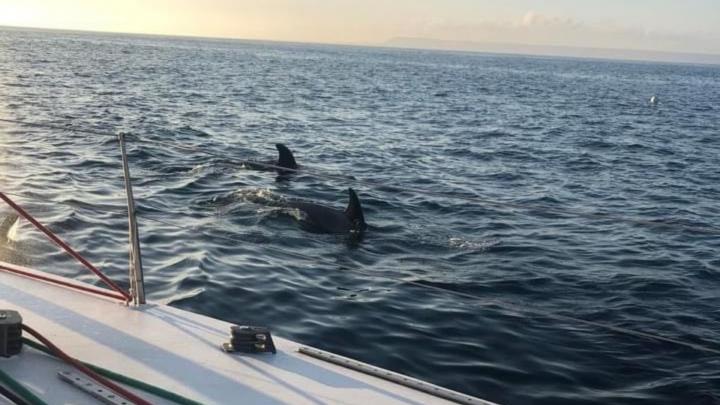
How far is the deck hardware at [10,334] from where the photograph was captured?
182 inches

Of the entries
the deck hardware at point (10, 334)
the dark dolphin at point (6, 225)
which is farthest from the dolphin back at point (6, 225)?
the deck hardware at point (10, 334)

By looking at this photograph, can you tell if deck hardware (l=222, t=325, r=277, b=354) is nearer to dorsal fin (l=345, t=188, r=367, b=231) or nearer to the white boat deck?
the white boat deck

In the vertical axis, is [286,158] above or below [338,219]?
above

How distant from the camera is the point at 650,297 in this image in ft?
38.9

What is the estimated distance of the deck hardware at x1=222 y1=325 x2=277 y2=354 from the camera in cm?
523

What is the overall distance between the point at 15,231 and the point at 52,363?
8.38 meters

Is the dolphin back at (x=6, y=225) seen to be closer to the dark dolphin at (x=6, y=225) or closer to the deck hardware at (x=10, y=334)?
the dark dolphin at (x=6, y=225)

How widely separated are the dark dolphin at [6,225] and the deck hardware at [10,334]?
7534mm

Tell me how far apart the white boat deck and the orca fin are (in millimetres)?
6349

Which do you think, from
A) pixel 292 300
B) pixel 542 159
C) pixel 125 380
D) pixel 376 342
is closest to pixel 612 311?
pixel 376 342

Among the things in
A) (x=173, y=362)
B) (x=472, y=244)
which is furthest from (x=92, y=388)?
(x=472, y=244)

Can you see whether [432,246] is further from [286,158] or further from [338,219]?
[286,158]

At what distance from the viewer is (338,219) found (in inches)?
581

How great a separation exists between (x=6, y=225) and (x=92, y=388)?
867 centimetres
